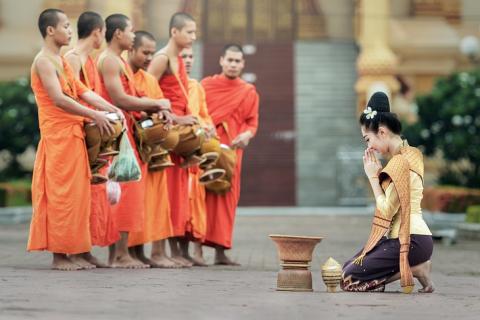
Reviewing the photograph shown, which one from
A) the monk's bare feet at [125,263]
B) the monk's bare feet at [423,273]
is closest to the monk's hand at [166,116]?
the monk's bare feet at [125,263]

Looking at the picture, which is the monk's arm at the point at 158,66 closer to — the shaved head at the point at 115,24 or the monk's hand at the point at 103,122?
the shaved head at the point at 115,24

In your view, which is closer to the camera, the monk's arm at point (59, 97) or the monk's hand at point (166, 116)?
the monk's arm at point (59, 97)

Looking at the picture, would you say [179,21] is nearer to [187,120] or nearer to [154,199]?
[187,120]

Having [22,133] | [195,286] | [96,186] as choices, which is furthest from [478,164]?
[195,286]

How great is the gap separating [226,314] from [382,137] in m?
2.48

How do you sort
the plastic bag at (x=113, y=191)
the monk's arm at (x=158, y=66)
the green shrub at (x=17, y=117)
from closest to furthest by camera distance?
the plastic bag at (x=113, y=191), the monk's arm at (x=158, y=66), the green shrub at (x=17, y=117)

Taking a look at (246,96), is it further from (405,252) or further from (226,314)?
(226,314)

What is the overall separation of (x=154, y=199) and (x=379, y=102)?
315 centimetres

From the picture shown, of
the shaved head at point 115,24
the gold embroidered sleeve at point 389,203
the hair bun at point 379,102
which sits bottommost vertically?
the gold embroidered sleeve at point 389,203

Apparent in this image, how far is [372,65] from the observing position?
34.3 metres

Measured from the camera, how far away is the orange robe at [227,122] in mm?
15109

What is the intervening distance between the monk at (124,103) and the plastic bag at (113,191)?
1.08 feet

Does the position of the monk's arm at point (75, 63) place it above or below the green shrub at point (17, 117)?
above

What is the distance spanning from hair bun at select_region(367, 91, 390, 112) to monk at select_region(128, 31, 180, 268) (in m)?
2.93
